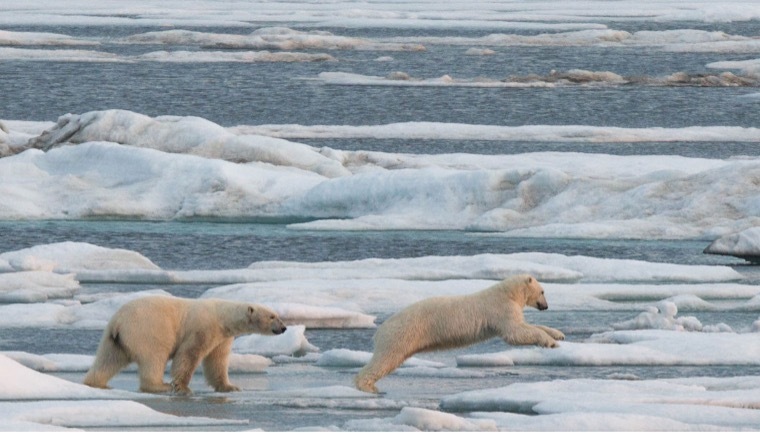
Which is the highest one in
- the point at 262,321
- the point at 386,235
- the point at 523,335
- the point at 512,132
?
the point at 262,321

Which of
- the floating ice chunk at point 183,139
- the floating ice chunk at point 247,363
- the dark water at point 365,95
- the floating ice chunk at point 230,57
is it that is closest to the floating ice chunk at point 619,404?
the floating ice chunk at point 247,363

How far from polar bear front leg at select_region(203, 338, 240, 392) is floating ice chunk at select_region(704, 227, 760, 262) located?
776cm

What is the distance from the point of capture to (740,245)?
16.2 meters

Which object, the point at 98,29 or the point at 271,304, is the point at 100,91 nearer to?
the point at 98,29

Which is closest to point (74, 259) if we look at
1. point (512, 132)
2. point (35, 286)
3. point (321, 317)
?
point (35, 286)

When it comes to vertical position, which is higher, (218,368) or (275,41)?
(218,368)

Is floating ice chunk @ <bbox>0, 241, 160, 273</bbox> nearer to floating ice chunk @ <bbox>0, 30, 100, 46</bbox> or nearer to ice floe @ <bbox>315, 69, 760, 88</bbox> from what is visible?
ice floe @ <bbox>315, 69, 760, 88</bbox>

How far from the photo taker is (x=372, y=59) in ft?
157

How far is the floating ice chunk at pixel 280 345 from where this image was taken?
36.1ft

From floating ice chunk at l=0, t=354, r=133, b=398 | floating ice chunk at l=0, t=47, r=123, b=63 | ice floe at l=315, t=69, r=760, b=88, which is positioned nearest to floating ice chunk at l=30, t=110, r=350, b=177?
floating ice chunk at l=0, t=354, r=133, b=398

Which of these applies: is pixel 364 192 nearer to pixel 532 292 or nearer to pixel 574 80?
pixel 532 292

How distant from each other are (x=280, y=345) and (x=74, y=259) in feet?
14.6

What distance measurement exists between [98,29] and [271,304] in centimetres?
4912

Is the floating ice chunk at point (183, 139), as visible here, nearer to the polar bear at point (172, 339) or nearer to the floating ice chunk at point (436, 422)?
the polar bear at point (172, 339)
